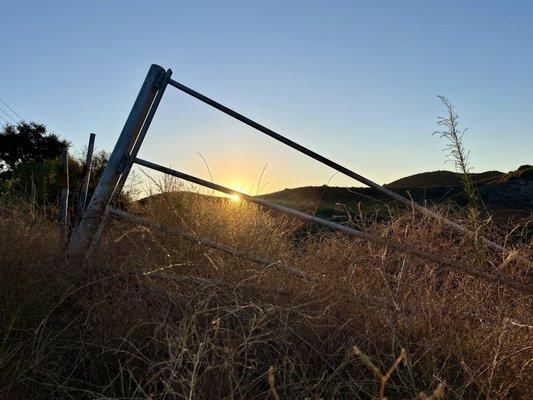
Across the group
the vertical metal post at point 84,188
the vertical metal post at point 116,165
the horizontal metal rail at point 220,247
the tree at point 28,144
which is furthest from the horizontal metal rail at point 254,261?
the tree at point 28,144

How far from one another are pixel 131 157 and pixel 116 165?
0.10 metres

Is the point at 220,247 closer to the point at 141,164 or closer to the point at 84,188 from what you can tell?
the point at 141,164

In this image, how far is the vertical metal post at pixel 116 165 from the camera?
3158mm

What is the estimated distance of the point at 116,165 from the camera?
322cm

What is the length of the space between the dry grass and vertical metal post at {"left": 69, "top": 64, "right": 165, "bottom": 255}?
0.14m

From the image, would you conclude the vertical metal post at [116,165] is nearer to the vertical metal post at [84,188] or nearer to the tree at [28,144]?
the vertical metal post at [84,188]

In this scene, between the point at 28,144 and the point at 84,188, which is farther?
the point at 28,144

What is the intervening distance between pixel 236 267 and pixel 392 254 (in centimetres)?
87

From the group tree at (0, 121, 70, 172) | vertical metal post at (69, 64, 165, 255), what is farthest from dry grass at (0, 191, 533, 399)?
tree at (0, 121, 70, 172)

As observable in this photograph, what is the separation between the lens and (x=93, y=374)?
2.13m

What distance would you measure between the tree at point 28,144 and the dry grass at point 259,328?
23.7 meters

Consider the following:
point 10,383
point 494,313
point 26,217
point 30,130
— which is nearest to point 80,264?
point 26,217

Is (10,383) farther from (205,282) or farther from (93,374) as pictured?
(205,282)

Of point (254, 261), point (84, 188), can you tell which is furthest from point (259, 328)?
point (84, 188)
